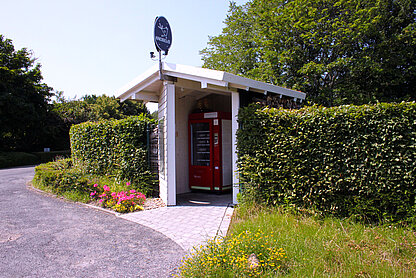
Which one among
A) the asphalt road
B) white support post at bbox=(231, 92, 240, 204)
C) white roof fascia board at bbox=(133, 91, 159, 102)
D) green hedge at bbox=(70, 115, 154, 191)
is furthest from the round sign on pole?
the asphalt road

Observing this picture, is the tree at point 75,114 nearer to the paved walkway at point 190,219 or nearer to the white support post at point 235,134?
the paved walkway at point 190,219

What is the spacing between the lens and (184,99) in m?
8.78

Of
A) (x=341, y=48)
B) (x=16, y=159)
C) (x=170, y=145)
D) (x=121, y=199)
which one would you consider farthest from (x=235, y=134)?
(x=16, y=159)

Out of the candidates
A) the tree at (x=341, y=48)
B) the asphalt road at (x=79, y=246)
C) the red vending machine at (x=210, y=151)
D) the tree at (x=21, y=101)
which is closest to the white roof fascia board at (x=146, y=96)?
the red vending machine at (x=210, y=151)

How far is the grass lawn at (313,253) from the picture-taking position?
3023mm

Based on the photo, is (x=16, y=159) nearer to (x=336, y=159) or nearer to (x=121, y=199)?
(x=121, y=199)

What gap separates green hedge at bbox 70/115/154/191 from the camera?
7.84 metres

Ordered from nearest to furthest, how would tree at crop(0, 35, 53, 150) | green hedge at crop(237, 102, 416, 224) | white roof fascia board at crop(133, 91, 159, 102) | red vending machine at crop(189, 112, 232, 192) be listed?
green hedge at crop(237, 102, 416, 224)
red vending machine at crop(189, 112, 232, 192)
white roof fascia board at crop(133, 91, 159, 102)
tree at crop(0, 35, 53, 150)

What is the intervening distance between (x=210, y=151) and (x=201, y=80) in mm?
2703

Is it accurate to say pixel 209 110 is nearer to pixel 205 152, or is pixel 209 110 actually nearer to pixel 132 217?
pixel 205 152

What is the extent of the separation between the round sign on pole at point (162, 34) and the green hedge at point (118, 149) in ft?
6.78

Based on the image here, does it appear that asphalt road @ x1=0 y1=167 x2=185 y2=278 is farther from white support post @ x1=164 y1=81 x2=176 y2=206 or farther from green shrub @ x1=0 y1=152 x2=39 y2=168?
green shrub @ x1=0 y1=152 x2=39 y2=168

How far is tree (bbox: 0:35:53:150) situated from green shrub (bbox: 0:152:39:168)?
3.57 meters

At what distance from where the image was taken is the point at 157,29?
7.04 metres
